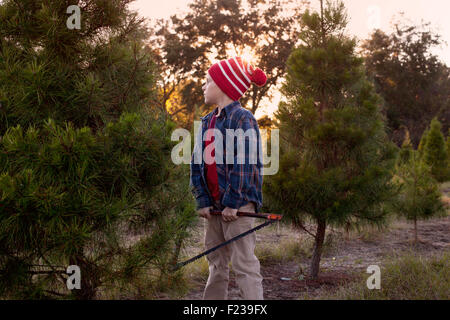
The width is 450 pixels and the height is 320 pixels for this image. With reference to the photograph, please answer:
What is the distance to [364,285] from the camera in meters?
4.34

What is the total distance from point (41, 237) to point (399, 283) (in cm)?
333

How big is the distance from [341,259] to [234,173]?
4144 mm

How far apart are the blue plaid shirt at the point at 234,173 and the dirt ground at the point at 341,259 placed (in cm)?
166

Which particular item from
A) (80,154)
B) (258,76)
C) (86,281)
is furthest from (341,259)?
(80,154)

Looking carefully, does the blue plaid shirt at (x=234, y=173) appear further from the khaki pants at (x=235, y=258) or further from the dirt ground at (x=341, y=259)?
the dirt ground at (x=341, y=259)

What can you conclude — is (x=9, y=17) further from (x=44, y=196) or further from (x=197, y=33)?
(x=197, y=33)

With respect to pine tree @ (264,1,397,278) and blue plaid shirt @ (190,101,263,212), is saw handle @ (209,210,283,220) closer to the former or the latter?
blue plaid shirt @ (190,101,263,212)

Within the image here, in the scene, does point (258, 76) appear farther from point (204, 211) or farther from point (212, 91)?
point (204, 211)

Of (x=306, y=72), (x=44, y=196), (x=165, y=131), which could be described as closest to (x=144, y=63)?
(x=165, y=131)

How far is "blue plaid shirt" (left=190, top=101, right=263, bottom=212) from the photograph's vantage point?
3.08 metres

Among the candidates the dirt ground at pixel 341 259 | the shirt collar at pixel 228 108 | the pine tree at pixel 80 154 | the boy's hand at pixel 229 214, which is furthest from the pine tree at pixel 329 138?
the pine tree at pixel 80 154

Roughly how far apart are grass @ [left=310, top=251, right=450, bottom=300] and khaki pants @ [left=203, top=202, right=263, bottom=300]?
4.09 ft

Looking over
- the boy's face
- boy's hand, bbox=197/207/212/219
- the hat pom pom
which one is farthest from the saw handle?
the hat pom pom

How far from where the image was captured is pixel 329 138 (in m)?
5.09
